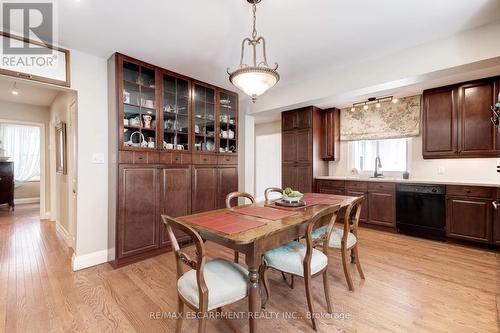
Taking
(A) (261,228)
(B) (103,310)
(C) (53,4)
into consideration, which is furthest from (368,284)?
(C) (53,4)

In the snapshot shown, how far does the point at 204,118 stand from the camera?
3730 mm

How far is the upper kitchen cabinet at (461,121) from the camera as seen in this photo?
3154 millimetres

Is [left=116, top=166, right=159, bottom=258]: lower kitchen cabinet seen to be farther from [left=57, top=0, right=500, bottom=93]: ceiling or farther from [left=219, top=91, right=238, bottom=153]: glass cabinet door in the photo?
[left=57, top=0, right=500, bottom=93]: ceiling

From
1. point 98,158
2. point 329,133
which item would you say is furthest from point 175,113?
point 329,133

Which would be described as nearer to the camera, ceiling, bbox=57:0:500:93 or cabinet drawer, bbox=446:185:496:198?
ceiling, bbox=57:0:500:93

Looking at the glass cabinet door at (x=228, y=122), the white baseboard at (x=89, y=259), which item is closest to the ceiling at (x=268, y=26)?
the glass cabinet door at (x=228, y=122)

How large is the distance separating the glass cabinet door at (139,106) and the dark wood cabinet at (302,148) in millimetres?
2651

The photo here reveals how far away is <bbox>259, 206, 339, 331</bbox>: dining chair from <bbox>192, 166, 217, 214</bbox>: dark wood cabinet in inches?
75.2

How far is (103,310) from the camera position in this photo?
6.21 ft

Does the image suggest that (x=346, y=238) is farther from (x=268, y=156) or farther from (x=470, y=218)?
(x=268, y=156)

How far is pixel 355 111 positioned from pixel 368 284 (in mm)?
3441

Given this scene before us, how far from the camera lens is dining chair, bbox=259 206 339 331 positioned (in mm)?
1634

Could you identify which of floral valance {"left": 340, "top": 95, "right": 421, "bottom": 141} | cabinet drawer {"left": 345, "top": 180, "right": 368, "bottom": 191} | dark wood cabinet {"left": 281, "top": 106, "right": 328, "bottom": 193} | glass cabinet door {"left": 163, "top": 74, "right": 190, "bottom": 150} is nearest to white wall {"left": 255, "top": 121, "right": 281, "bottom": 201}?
dark wood cabinet {"left": 281, "top": 106, "right": 328, "bottom": 193}

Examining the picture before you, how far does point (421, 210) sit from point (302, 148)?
215 centimetres
